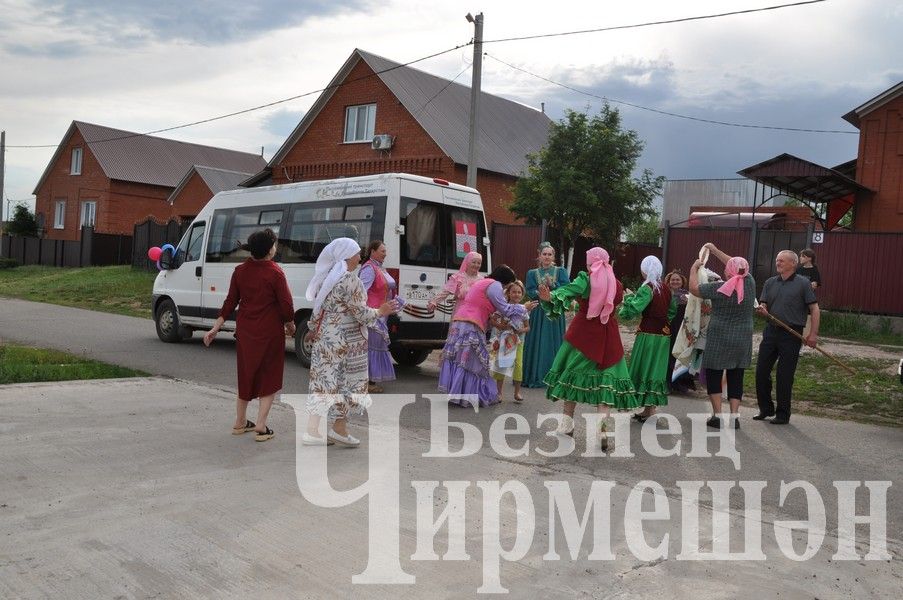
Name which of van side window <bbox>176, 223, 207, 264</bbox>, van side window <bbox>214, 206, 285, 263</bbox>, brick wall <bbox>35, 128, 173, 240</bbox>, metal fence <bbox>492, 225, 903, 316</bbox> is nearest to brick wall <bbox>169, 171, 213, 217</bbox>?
brick wall <bbox>35, 128, 173, 240</bbox>

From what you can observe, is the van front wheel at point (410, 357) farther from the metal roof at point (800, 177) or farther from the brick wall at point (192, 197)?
the brick wall at point (192, 197)

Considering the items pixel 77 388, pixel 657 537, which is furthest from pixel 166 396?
pixel 657 537

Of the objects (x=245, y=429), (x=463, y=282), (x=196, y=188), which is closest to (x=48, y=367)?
(x=245, y=429)

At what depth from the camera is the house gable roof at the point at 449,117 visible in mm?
29484

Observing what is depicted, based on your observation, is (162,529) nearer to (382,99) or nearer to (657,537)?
(657,537)

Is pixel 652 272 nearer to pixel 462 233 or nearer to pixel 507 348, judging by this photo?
pixel 507 348

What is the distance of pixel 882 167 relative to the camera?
2516cm

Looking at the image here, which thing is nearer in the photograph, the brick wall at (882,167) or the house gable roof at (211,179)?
the brick wall at (882,167)

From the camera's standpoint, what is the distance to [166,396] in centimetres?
914

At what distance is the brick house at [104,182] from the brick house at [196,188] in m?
2.68

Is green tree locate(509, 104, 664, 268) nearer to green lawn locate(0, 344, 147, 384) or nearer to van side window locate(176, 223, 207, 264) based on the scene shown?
van side window locate(176, 223, 207, 264)

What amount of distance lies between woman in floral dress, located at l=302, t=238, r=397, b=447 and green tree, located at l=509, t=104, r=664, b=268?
16.6 metres

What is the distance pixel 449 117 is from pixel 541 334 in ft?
70.4

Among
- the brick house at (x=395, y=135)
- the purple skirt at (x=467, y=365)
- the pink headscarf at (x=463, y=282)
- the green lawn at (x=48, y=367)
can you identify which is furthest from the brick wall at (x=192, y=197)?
the purple skirt at (x=467, y=365)
